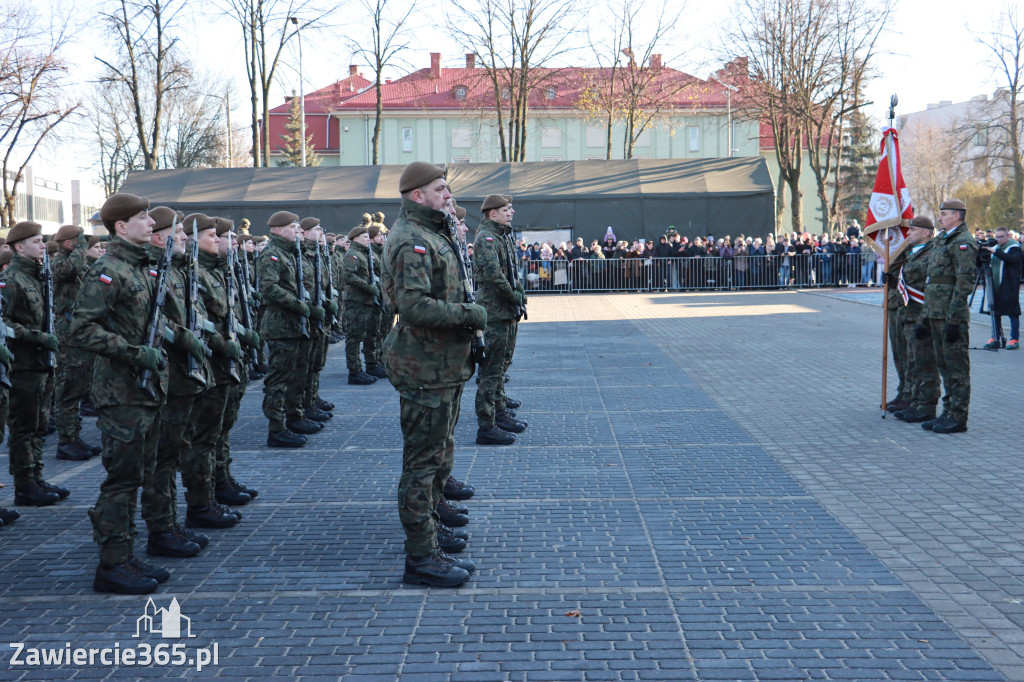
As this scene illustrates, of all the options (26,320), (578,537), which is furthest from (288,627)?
(26,320)

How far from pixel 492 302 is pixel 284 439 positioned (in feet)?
7.59

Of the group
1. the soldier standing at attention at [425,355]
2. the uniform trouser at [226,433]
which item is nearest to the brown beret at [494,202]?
the uniform trouser at [226,433]

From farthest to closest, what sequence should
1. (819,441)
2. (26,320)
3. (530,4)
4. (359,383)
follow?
(530,4), (359,383), (819,441), (26,320)

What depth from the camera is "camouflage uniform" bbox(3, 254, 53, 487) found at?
6621 millimetres

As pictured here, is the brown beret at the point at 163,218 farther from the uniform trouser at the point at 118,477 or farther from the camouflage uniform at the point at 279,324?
the camouflage uniform at the point at 279,324

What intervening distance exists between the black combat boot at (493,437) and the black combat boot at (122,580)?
398 cm

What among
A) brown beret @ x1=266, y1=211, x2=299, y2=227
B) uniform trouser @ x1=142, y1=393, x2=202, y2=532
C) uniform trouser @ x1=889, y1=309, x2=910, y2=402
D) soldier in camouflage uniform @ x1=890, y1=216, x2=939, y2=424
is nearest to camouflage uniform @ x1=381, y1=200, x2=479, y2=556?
uniform trouser @ x1=142, y1=393, x2=202, y2=532

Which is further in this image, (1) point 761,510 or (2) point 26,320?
(2) point 26,320

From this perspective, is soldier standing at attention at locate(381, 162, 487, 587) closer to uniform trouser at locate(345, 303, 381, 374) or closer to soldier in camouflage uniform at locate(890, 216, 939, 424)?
soldier in camouflage uniform at locate(890, 216, 939, 424)

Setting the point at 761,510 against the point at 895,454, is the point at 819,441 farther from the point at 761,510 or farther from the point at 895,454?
the point at 761,510

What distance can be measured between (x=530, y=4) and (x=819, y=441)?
38589mm

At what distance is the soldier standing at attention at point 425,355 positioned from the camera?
15.5 ft

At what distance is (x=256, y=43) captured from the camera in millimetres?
39562

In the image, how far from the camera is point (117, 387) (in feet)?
15.8
